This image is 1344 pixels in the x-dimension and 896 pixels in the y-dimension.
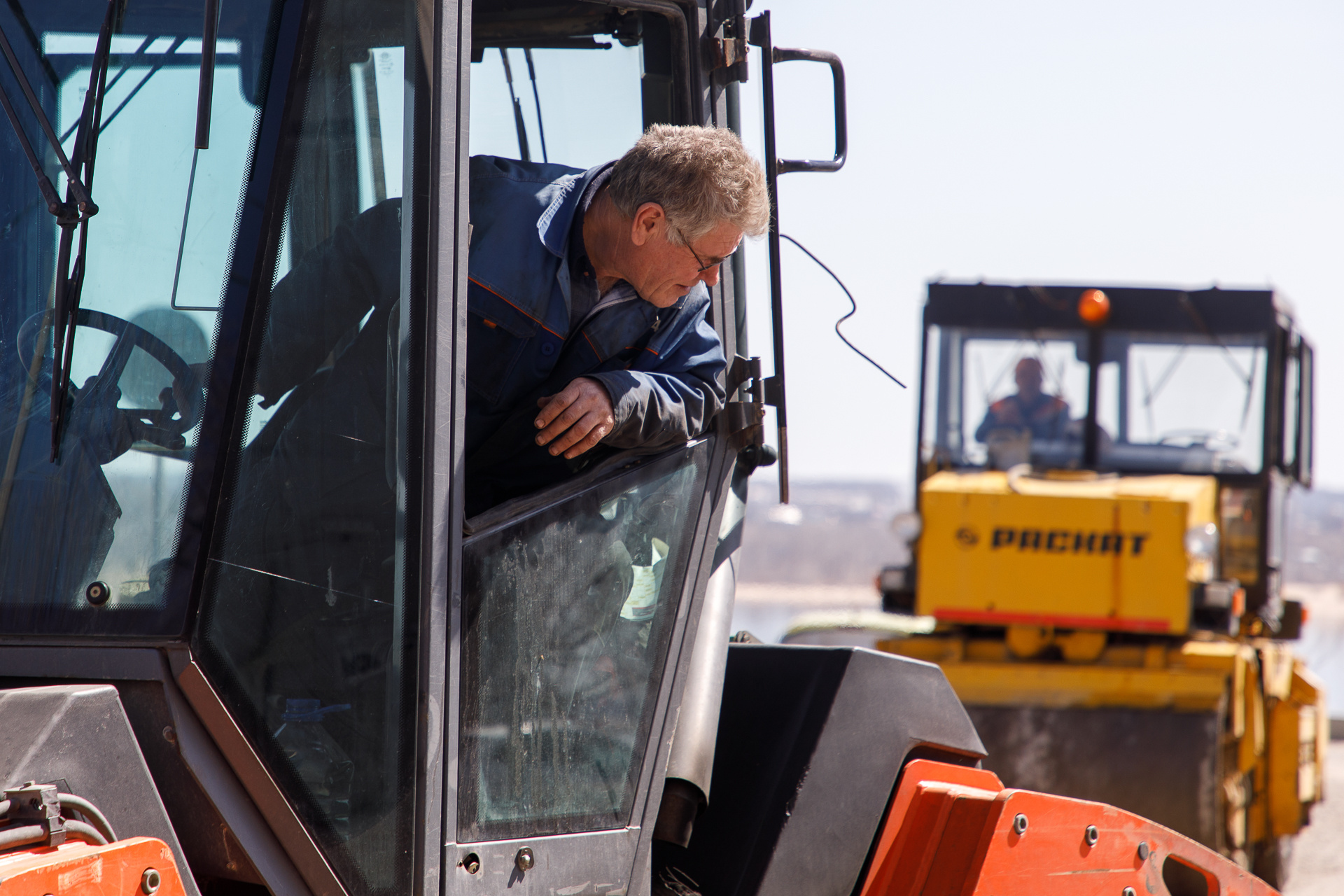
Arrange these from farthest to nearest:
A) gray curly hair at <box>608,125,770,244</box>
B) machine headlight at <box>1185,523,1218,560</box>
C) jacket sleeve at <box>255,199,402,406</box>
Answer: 1. machine headlight at <box>1185,523,1218,560</box>
2. gray curly hair at <box>608,125,770,244</box>
3. jacket sleeve at <box>255,199,402,406</box>

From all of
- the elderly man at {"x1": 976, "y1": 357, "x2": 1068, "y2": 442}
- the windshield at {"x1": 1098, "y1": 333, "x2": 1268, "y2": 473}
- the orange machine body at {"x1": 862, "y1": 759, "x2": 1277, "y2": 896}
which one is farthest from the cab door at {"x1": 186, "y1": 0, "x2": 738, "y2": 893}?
the windshield at {"x1": 1098, "y1": 333, "x2": 1268, "y2": 473}

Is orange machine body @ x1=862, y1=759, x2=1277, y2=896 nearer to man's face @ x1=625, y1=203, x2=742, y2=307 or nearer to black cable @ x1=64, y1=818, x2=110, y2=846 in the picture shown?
man's face @ x1=625, y1=203, x2=742, y2=307

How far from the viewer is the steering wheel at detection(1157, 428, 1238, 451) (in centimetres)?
681

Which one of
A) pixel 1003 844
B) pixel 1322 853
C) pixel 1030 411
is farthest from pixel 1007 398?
pixel 1003 844

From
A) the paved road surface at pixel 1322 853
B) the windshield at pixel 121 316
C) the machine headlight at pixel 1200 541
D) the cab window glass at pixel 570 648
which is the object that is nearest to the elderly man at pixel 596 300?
the cab window glass at pixel 570 648

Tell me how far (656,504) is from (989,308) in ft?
17.7

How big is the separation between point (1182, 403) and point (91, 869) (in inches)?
253

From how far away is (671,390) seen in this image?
2.05 meters

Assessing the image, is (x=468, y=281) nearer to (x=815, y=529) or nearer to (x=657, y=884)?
(x=657, y=884)

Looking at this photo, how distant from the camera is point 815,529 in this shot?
45031 millimetres

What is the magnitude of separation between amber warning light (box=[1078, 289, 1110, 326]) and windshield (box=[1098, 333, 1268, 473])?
Result: 128 millimetres

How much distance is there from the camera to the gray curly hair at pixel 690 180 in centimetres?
203

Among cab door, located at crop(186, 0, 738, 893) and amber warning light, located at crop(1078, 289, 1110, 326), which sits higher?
amber warning light, located at crop(1078, 289, 1110, 326)

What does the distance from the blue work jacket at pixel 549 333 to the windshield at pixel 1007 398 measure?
5160 mm
